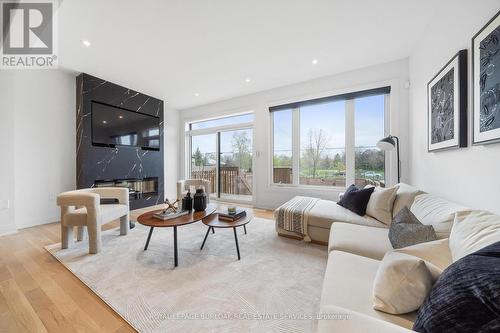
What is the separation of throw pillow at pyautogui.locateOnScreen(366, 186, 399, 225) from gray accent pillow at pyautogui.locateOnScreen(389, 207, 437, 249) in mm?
715

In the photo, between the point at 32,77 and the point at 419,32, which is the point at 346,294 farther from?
the point at 32,77

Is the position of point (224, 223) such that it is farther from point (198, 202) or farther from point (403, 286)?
point (403, 286)

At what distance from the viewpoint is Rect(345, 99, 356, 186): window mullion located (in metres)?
3.46

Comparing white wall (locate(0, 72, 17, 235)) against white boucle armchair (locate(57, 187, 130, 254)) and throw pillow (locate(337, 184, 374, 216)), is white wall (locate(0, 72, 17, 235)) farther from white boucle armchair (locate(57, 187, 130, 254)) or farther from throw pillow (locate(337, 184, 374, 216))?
throw pillow (locate(337, 184, 374, 216))

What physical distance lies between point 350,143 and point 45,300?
416 centimetres

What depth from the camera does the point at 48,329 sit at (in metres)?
1.22

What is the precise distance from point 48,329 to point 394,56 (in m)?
4.71

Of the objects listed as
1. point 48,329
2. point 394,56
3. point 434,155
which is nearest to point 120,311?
point 48,329

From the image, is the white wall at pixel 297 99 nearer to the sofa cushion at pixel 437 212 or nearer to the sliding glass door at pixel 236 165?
the sliding glass door at pixel 236 165

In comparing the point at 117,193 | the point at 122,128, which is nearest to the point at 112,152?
the point at 122,128

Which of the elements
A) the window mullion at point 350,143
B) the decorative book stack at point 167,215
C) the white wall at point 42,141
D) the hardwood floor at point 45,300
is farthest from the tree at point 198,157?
the window mullion at point 350,143

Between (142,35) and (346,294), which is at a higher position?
(142,35)

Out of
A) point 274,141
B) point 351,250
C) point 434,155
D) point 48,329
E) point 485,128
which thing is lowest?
point 48,329

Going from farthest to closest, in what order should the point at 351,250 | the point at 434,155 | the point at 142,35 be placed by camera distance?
the point at 142,35 → the point at 434,155 → the point at 351,250
